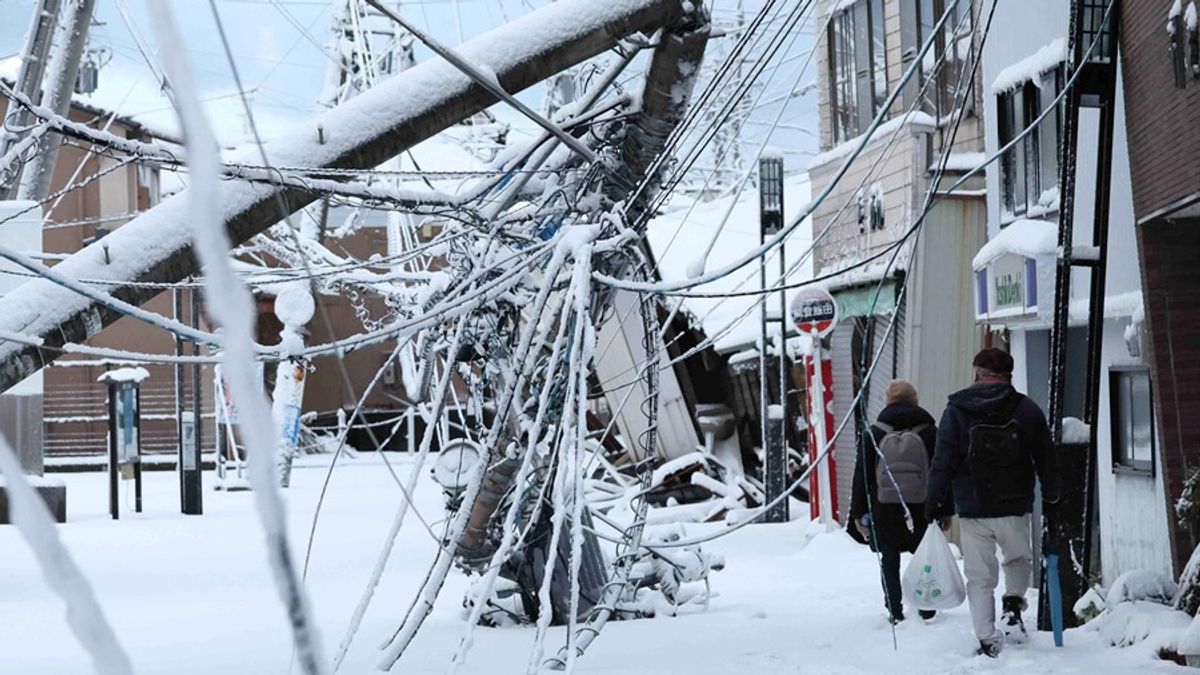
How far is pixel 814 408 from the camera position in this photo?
747 inches

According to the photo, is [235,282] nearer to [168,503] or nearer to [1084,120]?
[1084,120]

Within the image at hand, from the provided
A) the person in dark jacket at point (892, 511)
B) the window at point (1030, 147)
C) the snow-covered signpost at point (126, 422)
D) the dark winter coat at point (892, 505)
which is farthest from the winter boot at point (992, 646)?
the snow-covered signpost at point (126, 422)

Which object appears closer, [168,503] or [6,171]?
[6,171]

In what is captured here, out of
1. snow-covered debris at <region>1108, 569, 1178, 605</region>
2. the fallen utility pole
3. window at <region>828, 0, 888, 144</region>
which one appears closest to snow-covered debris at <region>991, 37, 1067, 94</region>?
snow-covered debris at <region>1108, 569, 1178, 605</region>

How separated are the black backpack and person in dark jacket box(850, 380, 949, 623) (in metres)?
1.45

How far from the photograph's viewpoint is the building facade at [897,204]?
677 inches

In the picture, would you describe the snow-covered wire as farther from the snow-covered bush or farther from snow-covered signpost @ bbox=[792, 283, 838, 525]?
snow-covered signpost @ bbox=[792, 283, 838, 525]

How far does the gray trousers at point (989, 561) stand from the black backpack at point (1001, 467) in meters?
0.12

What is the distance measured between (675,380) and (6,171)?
16.8 m

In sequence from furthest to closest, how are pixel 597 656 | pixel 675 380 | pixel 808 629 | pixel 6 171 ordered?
pixel 675 380, pixel 6 171, pixel 808 629, pixel 597 656

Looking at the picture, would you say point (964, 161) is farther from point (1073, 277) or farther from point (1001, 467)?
point (1001, 467)

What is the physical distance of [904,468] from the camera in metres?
11.5

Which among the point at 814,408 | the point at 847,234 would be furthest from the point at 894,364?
the point at 847,234

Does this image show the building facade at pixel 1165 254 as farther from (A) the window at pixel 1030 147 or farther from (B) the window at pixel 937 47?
(B) the window at pixel 937 47
